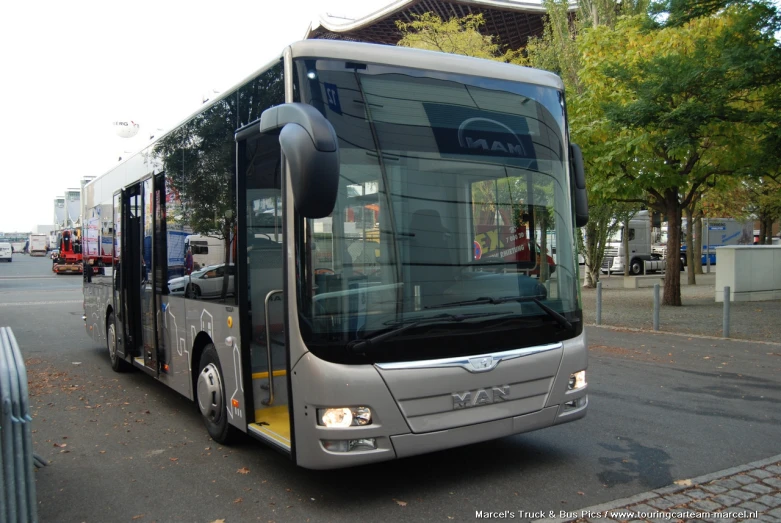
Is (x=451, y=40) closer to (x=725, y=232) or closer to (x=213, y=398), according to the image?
(x=213, y=398)

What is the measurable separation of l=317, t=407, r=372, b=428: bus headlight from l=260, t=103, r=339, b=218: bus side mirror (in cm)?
124

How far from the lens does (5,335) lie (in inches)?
181

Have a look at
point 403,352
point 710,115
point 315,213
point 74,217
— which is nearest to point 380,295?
point 403,352

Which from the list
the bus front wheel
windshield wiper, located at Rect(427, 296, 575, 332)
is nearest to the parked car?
the bus front wheel

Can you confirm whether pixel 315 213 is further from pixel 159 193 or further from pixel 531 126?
pixel 159 193

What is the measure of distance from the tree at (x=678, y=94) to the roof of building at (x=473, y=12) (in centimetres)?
2719

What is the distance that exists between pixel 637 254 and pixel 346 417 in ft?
131

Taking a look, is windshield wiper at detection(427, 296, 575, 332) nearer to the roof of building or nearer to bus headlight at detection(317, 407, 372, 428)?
bus headlight at detection(317, 407, 372, 428)

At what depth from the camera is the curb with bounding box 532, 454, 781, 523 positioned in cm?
445

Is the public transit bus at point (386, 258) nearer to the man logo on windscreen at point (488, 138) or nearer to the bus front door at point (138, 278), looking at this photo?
the man logo on windscreen at point (488, 138)

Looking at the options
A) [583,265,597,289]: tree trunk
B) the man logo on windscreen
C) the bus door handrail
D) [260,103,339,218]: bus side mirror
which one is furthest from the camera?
[583,265,597,289]: tree trunk

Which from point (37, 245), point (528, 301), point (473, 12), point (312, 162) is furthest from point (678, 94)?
point (37, 245)

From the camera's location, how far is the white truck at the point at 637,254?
39781 mm

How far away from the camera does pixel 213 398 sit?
6.05 metres
